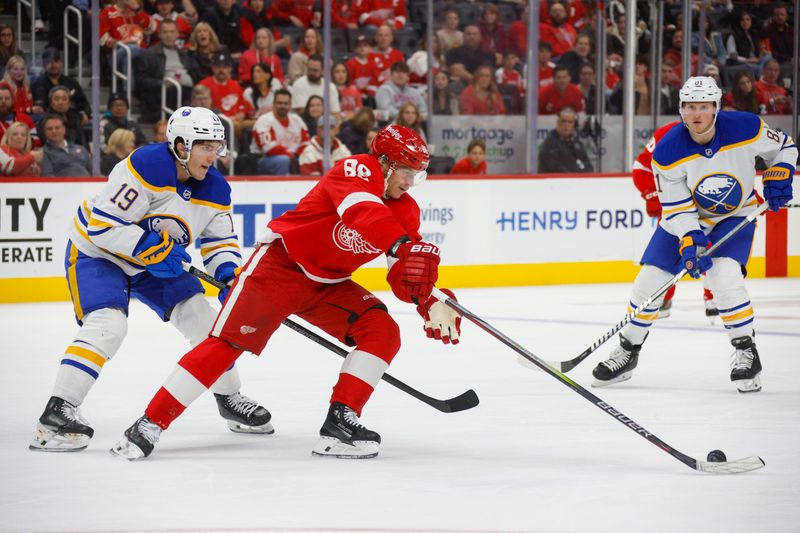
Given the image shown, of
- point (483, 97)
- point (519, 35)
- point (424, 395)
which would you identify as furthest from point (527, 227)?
point (424, 395)

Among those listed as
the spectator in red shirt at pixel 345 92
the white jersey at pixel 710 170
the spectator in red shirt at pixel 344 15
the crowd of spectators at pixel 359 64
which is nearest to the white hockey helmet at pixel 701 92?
the white jersey at pixel 710 170

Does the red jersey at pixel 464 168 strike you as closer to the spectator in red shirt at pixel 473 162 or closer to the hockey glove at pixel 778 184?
the spectator in red shirt at pixel 473 162

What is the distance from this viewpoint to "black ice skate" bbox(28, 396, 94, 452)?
3711mm

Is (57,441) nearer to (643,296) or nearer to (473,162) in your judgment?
(643,296)

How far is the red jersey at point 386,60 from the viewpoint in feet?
30.4

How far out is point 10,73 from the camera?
25.9 ft

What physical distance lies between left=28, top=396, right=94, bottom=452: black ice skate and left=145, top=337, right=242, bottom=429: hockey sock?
276mm

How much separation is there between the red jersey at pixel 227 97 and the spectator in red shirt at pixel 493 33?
1.81 meters

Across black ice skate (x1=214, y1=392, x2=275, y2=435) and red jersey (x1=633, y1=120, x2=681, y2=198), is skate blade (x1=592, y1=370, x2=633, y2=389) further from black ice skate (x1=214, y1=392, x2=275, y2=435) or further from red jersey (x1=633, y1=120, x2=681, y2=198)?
black ice skate (x1=214, y1=392, x2=275, y2=435)

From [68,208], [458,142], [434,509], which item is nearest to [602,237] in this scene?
[458,142]

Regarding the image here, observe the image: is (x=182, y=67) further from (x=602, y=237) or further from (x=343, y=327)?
(x=343, y=327)

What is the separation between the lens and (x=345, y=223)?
347 cm

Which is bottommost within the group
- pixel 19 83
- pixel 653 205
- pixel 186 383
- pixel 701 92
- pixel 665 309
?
pixel 665 309

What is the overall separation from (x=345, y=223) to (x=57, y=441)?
43.1 inches
